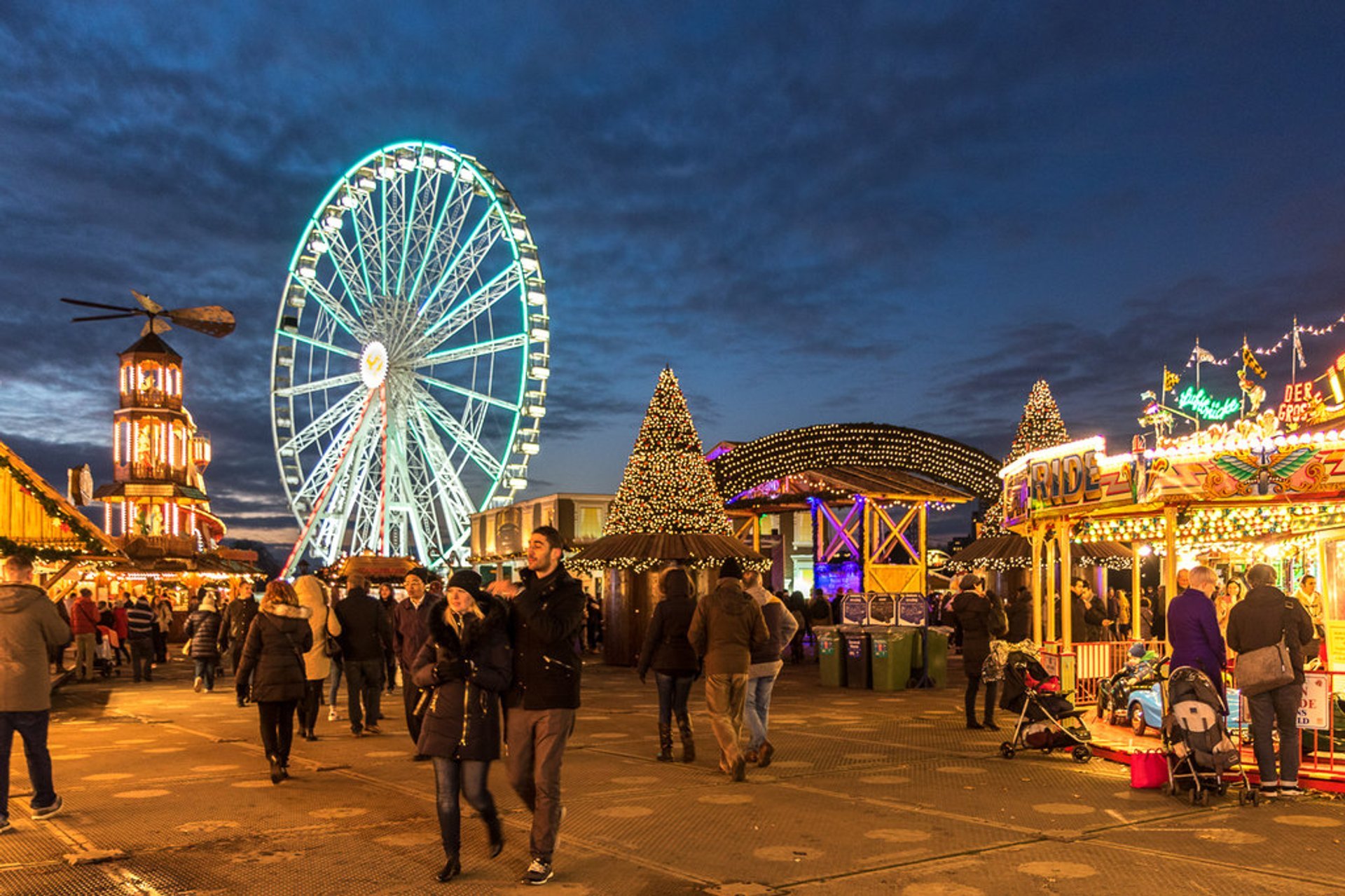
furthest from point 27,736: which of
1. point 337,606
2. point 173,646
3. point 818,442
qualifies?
point 173,646

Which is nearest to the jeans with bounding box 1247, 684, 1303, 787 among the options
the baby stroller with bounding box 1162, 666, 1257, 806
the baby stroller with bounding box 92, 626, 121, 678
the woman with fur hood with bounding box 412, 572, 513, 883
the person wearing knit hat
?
the baby stroller with bounding box 1162, 666, 1257, 806

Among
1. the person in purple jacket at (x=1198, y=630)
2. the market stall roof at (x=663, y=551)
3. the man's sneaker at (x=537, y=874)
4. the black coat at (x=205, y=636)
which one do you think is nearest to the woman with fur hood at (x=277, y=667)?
the man's sneaker at (x=537, y=874)

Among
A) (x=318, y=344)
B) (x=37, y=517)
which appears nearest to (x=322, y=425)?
(x=318, y=344)

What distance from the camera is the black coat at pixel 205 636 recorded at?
1783 centimetres

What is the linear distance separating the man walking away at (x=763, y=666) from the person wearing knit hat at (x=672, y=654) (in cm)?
51

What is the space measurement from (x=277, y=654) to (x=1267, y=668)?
271 inches

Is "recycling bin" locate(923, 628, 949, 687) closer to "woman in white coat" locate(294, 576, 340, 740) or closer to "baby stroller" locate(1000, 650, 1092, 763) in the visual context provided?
"baby stroller" locate(1000, 650, 1092, 763)

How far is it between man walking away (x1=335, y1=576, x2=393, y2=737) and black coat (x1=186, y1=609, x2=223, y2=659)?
6137mm

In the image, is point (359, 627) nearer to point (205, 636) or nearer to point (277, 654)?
point (277, 654)

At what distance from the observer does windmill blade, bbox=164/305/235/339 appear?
36594mm

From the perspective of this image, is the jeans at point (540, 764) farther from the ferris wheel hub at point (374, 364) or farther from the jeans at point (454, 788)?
the ferris wheel hub at point (374, 364)

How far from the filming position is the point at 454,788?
5.92 m

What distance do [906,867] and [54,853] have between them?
4.43 m

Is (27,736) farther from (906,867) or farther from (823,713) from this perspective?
(823,713)
